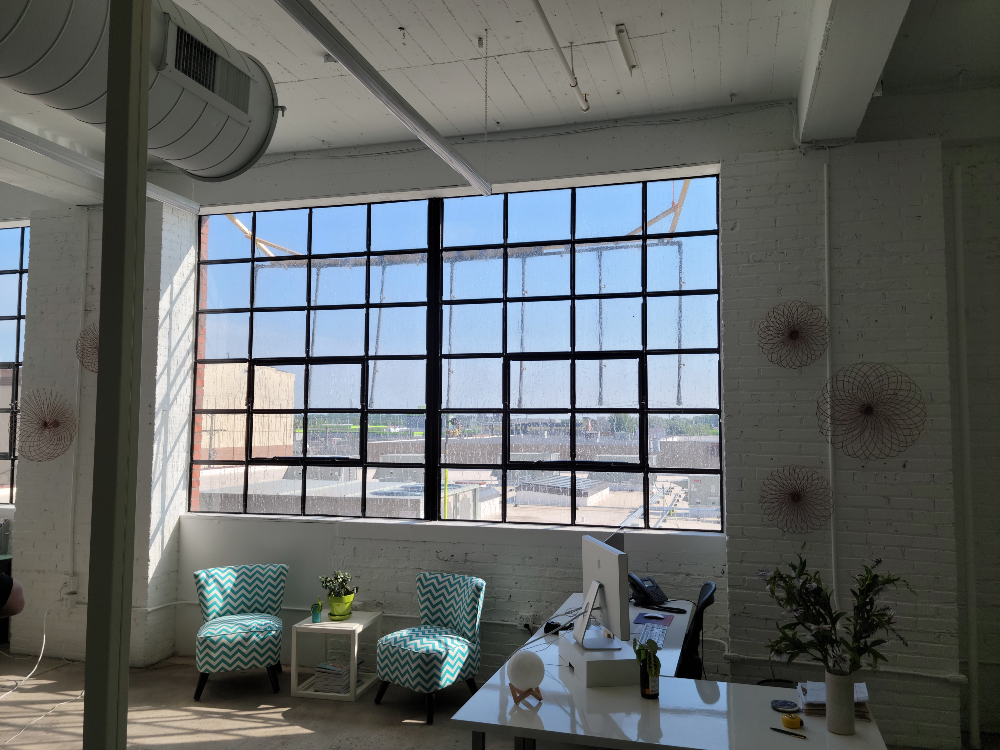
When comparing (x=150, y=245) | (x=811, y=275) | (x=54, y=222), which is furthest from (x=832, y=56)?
(x=54, y=222)

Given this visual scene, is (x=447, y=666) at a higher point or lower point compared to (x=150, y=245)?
lower

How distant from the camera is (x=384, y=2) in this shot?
12.7 ft

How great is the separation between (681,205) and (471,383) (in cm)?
210

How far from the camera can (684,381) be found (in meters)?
5.30

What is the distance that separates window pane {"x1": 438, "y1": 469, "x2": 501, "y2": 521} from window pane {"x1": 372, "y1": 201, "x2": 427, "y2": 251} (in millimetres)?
1904

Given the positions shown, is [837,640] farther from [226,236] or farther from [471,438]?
[226,236]

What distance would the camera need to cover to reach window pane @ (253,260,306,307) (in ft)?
20.3

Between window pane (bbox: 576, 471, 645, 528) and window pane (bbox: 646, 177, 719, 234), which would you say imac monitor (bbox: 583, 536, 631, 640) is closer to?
window pane (bbox: 576, 471, 645, 528)

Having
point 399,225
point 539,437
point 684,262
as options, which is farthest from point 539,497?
point 399,225

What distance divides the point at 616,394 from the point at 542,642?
2.16 metres

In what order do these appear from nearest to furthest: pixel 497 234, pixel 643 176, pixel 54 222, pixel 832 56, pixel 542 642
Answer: pixel 832 56, pixel 542 642, pixel 643 176, pixel 497 234, pixel 54 222

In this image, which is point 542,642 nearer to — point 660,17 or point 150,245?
point 660,17

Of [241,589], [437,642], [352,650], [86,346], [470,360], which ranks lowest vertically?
[352,650]

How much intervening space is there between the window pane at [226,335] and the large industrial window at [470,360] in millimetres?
19
